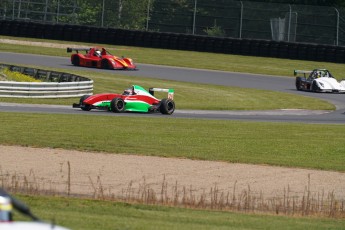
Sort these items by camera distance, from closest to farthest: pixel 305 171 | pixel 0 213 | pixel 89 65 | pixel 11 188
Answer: pixel 0 213, pixel 11 188, pixel 305 171, pixel 89 65

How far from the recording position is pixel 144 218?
38.8 feet

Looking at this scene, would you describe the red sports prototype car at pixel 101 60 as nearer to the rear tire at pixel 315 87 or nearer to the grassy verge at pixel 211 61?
the grassy verge at pixel 211 61

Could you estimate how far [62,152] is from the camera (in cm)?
1927

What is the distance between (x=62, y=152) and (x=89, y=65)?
2775 centimetres

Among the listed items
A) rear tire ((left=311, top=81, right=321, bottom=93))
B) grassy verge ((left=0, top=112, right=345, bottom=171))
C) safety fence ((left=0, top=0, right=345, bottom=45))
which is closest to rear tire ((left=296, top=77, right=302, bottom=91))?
rear tire ((left=311, top=81, right=321, bottom=93))

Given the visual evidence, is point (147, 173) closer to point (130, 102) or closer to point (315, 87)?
point (130, 102)

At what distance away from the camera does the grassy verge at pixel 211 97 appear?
110 ft

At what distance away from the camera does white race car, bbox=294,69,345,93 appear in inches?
1592

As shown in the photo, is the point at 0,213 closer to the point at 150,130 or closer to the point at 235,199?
the point at 235,199

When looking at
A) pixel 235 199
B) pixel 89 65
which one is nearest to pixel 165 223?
pixel 235 199

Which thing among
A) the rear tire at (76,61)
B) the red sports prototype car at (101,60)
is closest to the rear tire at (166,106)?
the red sports prototype car at (101,60)

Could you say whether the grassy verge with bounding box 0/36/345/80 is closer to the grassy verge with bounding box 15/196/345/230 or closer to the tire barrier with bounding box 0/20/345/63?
the tire barrier with bounding box 0/20/345/63

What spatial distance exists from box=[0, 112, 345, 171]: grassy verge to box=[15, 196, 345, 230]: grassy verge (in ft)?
22.0

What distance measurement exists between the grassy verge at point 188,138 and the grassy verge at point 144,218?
670cm
